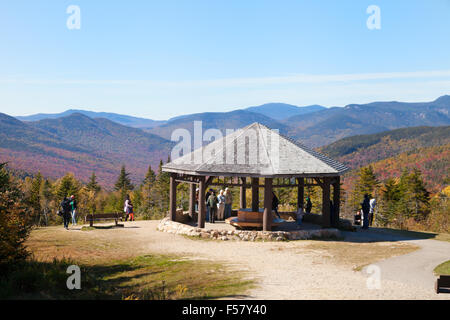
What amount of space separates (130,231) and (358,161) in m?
182

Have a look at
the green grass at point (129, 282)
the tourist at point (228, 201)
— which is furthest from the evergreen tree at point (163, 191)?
the green grass at point (129, 282)

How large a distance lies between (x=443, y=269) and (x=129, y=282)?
955cm

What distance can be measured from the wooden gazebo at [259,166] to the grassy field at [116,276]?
15.8ft

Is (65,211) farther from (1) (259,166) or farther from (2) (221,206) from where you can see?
(1) (259,166)

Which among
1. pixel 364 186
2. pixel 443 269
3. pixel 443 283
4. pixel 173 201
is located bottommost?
pixel 364 186

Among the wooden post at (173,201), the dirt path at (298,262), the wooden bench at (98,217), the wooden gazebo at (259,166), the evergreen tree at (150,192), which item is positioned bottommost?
the evergreen tree at (150,192)

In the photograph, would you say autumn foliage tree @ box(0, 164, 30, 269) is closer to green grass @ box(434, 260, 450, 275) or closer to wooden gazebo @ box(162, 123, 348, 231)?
wooden gazebo @ box(162, 123, 348, 231)

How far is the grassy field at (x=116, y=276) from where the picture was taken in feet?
28.2

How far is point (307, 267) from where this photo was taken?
11.8 m

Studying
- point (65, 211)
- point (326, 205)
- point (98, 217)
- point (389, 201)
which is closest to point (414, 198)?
point (389, 201)

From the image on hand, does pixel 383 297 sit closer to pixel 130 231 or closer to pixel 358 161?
pixel 130 231

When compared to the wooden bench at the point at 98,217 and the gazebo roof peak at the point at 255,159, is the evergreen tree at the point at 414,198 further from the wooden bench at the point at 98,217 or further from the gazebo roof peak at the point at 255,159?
the wooden bench at the point at 98,217
